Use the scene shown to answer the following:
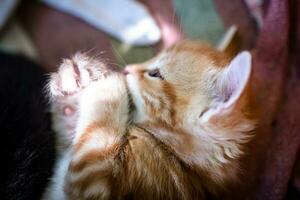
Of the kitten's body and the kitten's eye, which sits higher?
the kitten's eye

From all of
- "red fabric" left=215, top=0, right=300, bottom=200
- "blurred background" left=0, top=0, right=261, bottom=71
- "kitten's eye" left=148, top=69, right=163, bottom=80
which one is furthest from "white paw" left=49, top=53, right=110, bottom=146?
"red fabric" left=215, top=0, right=300, bottom=200

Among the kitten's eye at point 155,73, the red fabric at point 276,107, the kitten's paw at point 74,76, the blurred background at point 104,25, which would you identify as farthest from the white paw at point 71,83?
the red fabric at point 276,107

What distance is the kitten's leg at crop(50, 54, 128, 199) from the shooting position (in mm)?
1012

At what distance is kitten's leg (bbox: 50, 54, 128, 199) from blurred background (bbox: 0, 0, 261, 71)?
1.27 ft

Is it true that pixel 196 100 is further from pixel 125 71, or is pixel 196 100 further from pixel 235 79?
pixel 125 71

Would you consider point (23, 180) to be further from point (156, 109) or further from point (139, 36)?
point (139, 36)

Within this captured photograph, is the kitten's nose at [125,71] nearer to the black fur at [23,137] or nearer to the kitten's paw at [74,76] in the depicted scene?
the kitten's paw at [74,76]

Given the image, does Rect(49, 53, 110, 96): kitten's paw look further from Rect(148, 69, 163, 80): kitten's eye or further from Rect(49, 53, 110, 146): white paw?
Rect(148, 69, 163, 80): kitten's eye

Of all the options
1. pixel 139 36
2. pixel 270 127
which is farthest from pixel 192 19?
pixel 270 127

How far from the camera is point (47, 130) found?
1302mm

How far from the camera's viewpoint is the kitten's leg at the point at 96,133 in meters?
1.01

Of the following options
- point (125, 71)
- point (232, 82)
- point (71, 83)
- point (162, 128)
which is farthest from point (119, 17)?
point (232, 82)

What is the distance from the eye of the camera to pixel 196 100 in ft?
3.60

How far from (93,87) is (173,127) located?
0.24 m
